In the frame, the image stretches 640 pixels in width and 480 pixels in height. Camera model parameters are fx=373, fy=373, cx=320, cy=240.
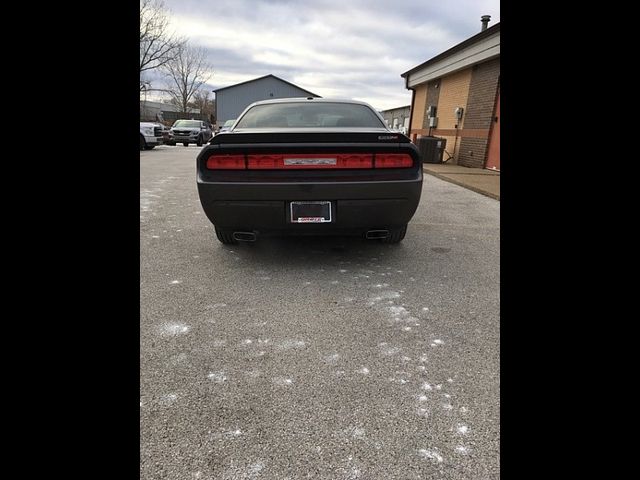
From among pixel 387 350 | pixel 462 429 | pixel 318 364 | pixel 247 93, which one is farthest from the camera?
pixel 247 93

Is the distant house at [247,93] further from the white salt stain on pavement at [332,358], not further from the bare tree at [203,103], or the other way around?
the white salt stain on pavement at [332,358]

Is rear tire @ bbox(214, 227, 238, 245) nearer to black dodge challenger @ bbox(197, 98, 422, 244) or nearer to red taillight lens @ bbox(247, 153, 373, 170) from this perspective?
black dodge challenger @ bbox(197, 98, 422, 244)

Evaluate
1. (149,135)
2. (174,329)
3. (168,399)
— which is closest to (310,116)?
(174,329)

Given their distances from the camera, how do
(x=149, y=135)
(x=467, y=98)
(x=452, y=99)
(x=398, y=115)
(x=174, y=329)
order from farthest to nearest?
(x=398, y=115)
(x=149, y=135)
(x=452, y=99)
(x=467, y=98)
(x=174, y=329)

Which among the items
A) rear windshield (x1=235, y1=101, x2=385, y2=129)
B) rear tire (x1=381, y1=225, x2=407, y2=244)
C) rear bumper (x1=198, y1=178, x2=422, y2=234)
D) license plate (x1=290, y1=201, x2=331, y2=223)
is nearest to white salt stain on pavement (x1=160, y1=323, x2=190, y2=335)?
rear bumper (x1=198, y1=178, x2=422, y2=234)

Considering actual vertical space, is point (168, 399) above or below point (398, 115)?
below

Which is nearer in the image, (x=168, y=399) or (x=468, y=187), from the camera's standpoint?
(x=168, y=399)

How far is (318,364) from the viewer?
6.09 ft

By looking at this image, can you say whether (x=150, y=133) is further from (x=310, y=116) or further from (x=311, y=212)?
(x=311, y=212)

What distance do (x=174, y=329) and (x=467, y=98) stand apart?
40.5ft

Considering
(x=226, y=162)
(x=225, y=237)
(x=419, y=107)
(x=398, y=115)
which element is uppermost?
(x=398, y=115)

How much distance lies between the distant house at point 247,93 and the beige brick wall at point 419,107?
23.2 metres

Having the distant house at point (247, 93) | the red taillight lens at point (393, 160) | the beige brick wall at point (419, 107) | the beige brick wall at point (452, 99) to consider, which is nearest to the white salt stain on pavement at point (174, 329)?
the red taillight lens at point (393, 160)
